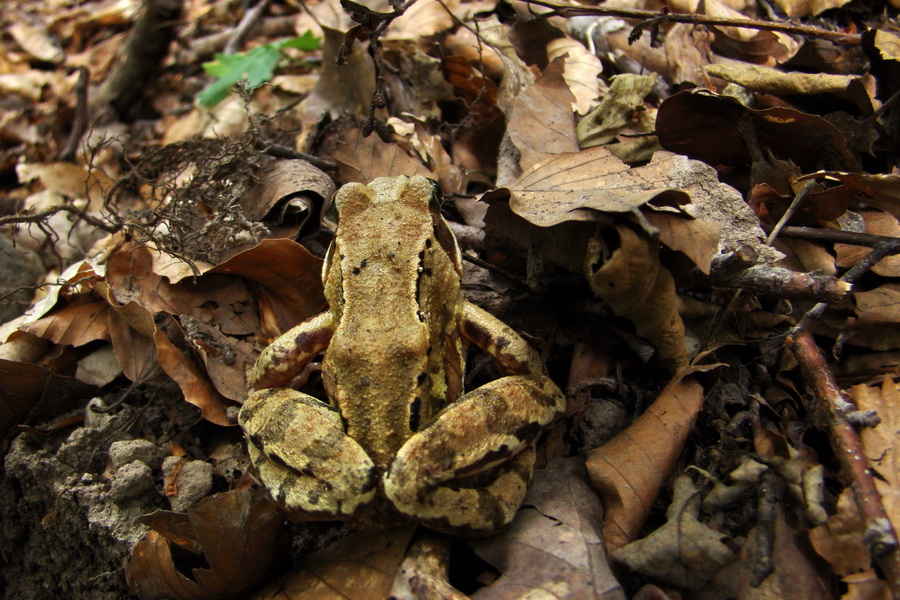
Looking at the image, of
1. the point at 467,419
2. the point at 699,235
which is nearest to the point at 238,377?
the point at 467,419

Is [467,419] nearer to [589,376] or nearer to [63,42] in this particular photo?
[589,376]

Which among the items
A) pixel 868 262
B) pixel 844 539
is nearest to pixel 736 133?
pixel 868 262

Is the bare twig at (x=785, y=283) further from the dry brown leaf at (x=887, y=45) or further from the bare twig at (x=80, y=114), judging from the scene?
the bare twig at (x=80, y=114)

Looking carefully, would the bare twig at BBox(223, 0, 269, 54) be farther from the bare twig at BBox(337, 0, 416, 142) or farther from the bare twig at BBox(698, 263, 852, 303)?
the bare twig at BBox(698, 263, 852, 303)

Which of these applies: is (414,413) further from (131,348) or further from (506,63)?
(506,63)

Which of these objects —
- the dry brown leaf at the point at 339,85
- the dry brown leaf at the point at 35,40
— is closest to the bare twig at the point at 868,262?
the dry brown leaf at the point at 339,85

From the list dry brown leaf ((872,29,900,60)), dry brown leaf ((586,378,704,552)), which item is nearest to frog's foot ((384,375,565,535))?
dry brown leaf ((586,378,704,552))

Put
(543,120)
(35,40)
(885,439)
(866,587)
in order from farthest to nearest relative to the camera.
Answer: (35,40) → (543,120) → (885,439) → (866,587)
